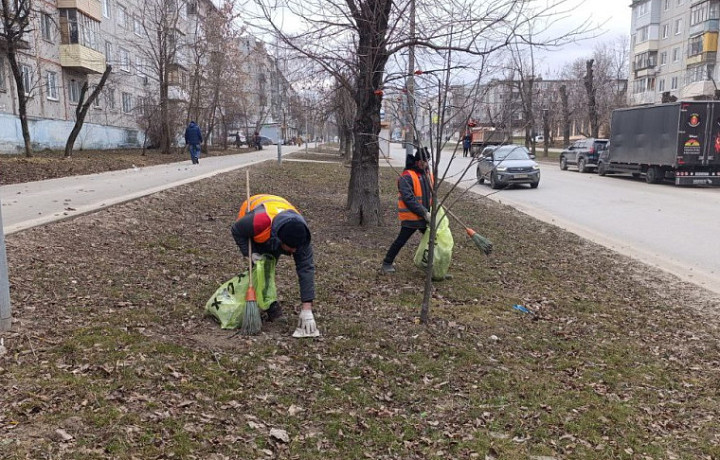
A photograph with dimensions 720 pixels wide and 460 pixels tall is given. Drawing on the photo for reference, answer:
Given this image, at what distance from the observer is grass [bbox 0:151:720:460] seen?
3.13 m

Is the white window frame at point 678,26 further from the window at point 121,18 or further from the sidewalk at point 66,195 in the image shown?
the sidewalk at point 66,195

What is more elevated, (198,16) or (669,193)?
(198,16)

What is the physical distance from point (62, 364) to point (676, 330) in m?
5.33

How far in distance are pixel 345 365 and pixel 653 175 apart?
832 inches

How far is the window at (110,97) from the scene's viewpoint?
114ft

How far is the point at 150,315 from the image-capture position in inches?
183

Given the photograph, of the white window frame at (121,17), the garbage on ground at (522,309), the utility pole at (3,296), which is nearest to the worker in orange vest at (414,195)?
the garbage on ground at (522,309)

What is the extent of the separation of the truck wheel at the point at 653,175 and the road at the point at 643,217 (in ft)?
1.12

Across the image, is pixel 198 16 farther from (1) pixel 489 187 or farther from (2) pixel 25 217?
(2) pixel 25 217

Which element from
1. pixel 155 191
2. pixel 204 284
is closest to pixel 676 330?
pixel 204 284

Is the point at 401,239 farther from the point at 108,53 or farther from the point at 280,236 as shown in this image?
the point at 108,53

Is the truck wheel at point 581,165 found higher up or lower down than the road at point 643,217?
higher up

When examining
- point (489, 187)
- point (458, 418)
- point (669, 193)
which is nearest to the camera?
point (458, 418)

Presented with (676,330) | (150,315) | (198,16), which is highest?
(198,16)
